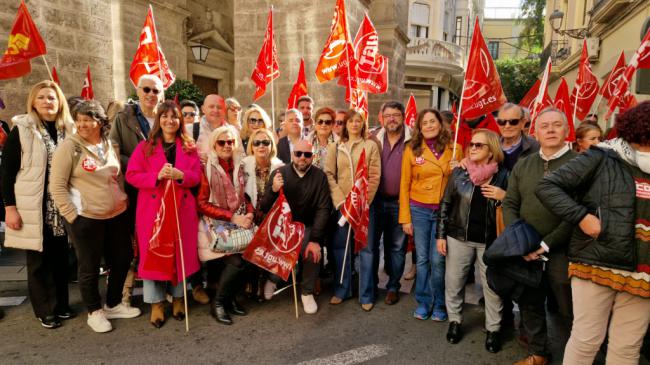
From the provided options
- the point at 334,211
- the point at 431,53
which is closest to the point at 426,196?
the point at 334,211

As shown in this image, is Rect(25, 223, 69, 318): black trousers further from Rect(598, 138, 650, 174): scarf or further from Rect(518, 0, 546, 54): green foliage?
Rect(518, 0, 546, 54): green foliage

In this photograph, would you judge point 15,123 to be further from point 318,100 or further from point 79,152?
point 318,100

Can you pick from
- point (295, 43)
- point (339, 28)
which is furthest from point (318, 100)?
point (339, 28)

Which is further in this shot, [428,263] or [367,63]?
[367,63]

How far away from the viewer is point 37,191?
3477 mm

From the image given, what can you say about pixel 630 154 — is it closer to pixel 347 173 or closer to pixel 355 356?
pixel 355 356

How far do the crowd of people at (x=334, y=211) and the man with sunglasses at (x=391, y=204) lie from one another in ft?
0.05

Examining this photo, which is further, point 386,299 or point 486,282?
point 386,299

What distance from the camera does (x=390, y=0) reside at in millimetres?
10672

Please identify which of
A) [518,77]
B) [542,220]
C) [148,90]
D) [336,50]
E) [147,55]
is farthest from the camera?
[518,77]

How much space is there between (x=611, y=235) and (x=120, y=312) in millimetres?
3905

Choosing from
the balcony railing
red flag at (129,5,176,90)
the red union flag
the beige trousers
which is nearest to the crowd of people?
the beige trousers

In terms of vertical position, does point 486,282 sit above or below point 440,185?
below

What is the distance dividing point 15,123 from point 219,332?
2407mm
